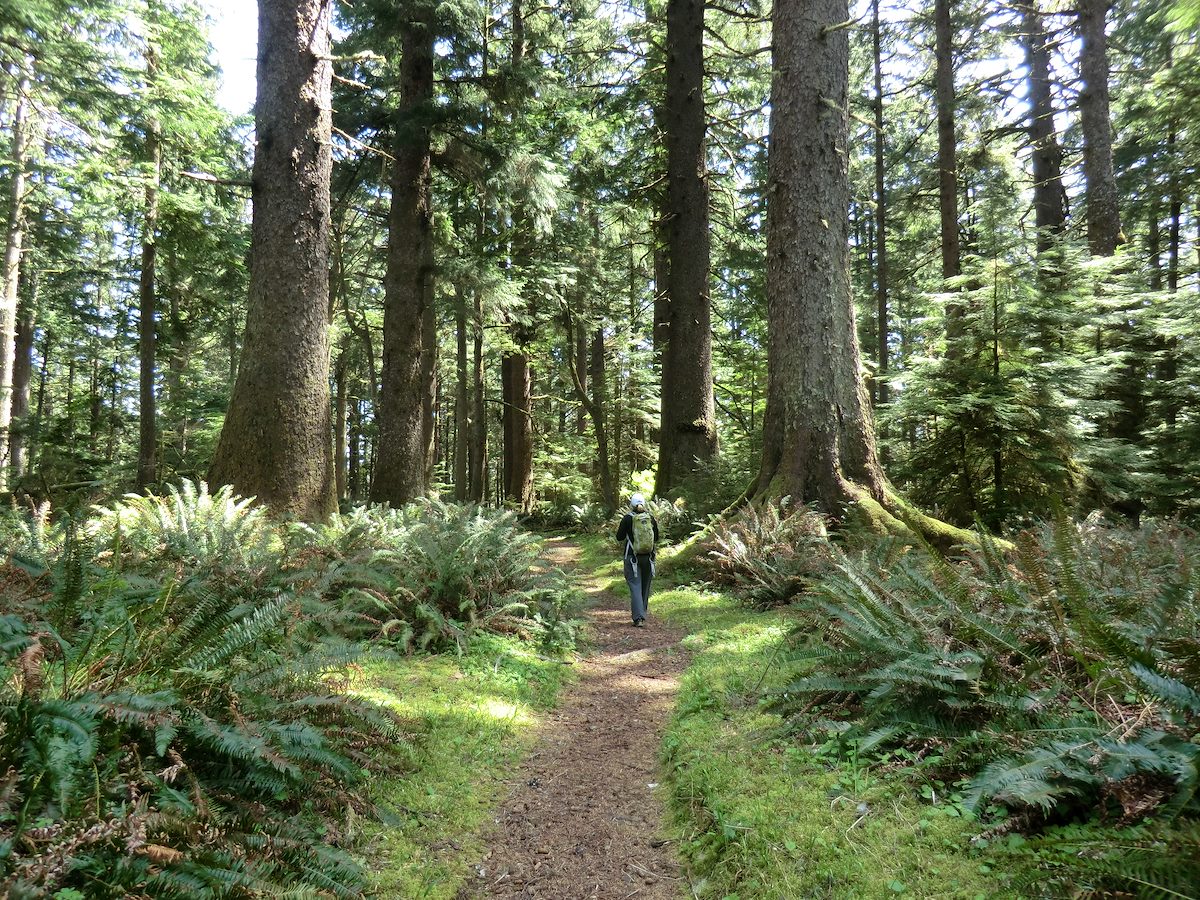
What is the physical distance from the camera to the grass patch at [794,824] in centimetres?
240

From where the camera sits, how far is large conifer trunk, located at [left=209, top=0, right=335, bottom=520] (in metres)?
7.53

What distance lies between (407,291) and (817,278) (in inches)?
257

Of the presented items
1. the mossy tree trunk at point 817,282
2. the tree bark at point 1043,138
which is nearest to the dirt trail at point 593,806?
the mossy tree trunk at point 817,282

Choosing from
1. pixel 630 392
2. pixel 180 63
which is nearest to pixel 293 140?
pixel 180 63

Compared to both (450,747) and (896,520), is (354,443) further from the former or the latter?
(450,747)

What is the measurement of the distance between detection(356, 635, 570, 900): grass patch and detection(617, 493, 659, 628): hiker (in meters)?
2.12

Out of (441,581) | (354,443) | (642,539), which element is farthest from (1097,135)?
(354,443)

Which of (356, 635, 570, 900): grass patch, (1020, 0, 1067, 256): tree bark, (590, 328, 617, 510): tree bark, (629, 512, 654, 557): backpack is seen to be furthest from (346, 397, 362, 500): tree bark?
(1020, 0, 1067, 256): tree bark

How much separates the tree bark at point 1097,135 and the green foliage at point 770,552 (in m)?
9.37

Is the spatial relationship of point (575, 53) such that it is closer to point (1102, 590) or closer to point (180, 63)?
point (180, 63)

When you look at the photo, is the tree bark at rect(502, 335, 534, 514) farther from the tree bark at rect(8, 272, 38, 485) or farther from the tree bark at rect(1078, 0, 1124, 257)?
the tree bark at rect(1078, 0, 1124, 257)

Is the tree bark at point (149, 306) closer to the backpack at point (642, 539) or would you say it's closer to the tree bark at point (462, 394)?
the tree bark at point (462, 394)

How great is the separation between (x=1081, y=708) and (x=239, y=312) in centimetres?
2432

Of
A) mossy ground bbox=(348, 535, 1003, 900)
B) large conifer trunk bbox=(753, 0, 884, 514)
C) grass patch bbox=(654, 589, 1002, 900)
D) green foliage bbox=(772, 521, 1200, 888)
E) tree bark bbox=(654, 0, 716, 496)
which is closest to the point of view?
green foliage bbox=(772, 521, 1200, 888)
